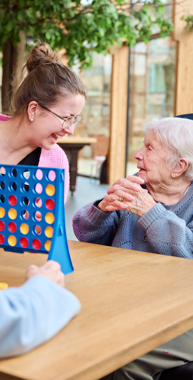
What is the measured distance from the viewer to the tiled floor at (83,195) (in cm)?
615

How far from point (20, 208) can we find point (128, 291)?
14.5 inches

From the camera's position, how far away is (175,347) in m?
1.37

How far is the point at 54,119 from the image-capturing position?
217cm

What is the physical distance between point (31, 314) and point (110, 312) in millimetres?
244

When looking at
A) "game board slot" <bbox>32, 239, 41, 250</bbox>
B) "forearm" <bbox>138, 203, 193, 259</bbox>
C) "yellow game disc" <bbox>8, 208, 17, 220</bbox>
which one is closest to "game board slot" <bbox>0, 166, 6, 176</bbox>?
"yellow game disc" <bbox>8, 208, 17, 220</bbox>

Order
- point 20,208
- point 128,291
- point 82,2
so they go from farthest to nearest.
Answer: point 82,2
point 20,208
point 128,291

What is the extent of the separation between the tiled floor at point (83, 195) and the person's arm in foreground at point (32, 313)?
3923mm

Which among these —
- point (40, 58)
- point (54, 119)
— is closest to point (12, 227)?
point (54, 119)

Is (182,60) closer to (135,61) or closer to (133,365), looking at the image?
(135,61)

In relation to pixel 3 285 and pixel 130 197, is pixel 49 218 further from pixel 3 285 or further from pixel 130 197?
pixel 130 197

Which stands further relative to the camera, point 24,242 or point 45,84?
point 45,84

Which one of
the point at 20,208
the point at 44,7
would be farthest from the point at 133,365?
the point at 44,7

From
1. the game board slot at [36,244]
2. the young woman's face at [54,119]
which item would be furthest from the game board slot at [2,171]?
the young woman's face at [54,119]

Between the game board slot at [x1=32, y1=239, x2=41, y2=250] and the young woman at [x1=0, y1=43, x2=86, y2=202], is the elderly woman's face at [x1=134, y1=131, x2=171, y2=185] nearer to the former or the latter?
the young woman at [x1=0, y1=43, x2=86, y2=202]
